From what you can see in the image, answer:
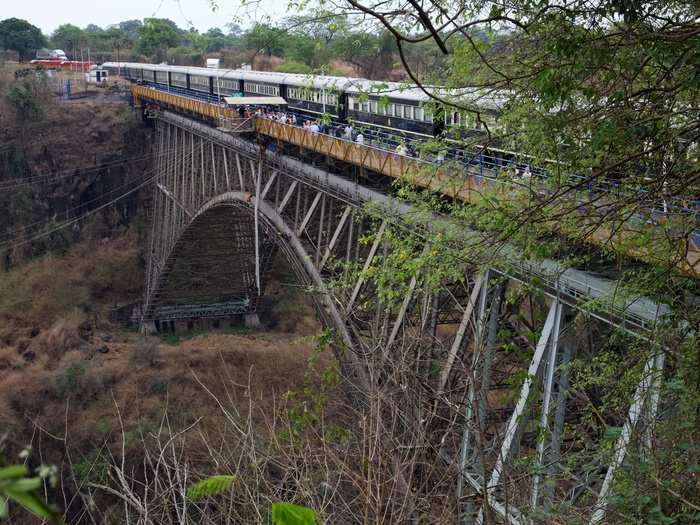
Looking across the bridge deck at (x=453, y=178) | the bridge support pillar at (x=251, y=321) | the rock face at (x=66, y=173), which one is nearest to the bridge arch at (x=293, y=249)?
the bridge deck at (x=453, y=178)

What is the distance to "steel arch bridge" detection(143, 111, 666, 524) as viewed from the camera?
21.9 feet

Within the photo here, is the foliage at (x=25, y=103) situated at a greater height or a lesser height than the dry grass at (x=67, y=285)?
greater

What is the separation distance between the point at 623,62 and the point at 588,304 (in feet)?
7.23

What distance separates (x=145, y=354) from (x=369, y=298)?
53.6ft

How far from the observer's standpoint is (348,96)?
778 inches

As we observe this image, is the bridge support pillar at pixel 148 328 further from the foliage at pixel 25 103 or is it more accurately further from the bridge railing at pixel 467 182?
the bridge railing at pixel 467 182

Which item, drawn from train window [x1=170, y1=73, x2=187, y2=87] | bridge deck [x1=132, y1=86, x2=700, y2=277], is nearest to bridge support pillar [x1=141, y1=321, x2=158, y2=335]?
bridge deck [x1=132, y1=86, x2=700, y2=277]

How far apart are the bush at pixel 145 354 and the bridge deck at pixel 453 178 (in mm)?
8637

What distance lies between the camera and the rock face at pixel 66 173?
36.8m

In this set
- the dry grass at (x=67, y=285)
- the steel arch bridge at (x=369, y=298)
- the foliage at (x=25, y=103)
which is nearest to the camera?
the steel arch bridge at (x=369, y=298)

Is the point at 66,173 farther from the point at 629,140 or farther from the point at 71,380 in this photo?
the point at 629,140

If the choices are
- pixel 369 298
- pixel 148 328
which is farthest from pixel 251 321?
pixel 369 298

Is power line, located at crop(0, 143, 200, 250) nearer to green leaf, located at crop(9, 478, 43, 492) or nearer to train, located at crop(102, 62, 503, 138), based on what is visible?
train, located at crop(102, 62, 503, 138)

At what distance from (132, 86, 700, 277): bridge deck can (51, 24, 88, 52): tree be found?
46.0 metres
